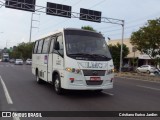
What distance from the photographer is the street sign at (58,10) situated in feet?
120

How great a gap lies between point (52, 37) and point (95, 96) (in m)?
3.58

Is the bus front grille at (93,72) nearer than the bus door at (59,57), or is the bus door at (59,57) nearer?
the bus front grille at (93,72)

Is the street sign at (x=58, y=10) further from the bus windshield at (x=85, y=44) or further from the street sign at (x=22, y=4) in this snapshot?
the bus windshield at (x=85, y=44)

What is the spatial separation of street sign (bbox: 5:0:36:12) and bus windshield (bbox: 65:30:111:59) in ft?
80.5

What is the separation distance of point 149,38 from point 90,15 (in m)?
12.0

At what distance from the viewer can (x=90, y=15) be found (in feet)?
127

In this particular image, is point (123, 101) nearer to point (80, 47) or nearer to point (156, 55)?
point (80, 47)

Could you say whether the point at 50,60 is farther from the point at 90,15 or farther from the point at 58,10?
the point at 90,15

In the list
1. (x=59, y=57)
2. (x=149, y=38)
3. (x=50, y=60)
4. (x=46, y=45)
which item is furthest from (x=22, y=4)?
(x=59, y=57)

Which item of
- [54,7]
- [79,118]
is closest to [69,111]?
[79,118]

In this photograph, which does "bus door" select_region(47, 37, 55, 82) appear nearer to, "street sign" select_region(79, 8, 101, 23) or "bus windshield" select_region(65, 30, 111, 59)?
"bus windshield" select_region(65, 30, 111, 59)

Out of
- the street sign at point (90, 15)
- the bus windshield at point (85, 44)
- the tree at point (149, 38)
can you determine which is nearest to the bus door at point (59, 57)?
the bus windshield at point (85, 44)

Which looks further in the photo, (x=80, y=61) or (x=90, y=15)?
(x=90, y=15)

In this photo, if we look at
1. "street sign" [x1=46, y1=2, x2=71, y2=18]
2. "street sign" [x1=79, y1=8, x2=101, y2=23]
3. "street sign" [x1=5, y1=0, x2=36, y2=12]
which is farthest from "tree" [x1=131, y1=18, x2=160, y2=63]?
"street sign" [x1=5, y1=0, x2=36, y2=12]
